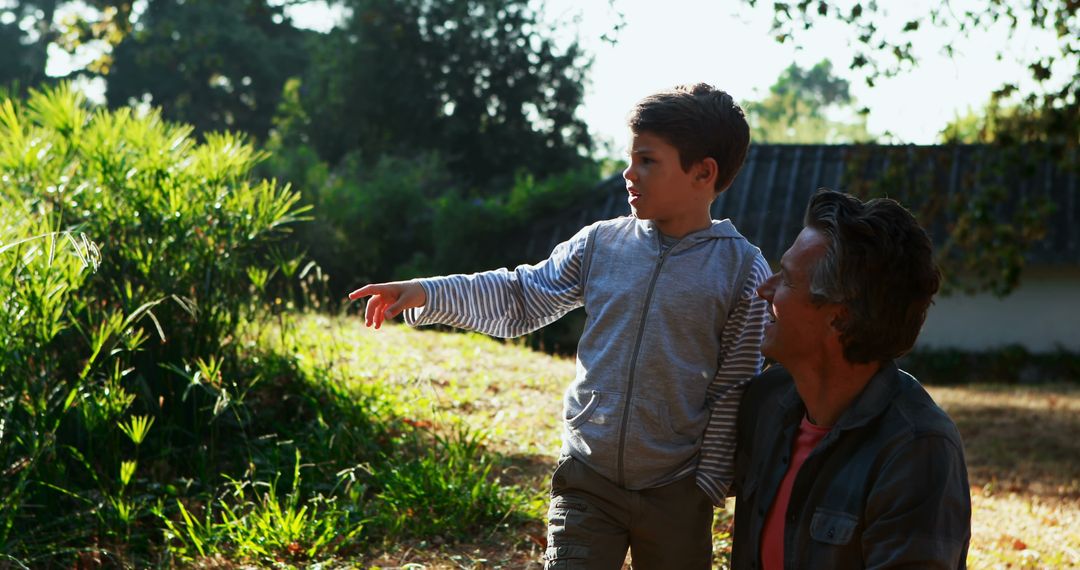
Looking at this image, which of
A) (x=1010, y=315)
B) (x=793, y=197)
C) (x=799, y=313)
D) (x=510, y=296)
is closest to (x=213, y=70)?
(x=793, y=197)

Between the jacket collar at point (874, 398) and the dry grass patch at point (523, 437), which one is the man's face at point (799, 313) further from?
the dry grass patch at point (523, 437)

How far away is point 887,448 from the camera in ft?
7.63

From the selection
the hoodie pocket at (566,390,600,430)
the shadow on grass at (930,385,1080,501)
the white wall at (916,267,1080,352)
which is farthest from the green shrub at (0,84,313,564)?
the white wall at (916,267,1080,352)

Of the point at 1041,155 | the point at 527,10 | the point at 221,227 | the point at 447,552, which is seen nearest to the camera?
the point at 447,552

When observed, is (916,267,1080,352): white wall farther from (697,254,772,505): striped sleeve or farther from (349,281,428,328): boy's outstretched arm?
(349,281,428,328): boy's outstretched arm

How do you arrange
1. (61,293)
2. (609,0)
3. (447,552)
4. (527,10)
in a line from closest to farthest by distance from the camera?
(447,552) → (61,293) → (609,0) → (527,10)

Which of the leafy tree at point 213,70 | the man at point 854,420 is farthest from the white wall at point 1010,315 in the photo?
the leafy tree at point 213,70

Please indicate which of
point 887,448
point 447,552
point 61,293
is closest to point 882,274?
point 887,448

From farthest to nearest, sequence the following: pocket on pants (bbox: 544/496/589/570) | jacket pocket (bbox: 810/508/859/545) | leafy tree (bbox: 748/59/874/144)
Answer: leafy tree (bbox: 748/59/874/144)
pocket on pants (bbox: 544/496/589/570)
jacket pocket (bbox: 810/508/859/545)

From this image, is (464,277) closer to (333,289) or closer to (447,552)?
(447,552)

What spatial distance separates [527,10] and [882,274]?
2416cm

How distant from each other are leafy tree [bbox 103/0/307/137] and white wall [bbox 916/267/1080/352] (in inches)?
847

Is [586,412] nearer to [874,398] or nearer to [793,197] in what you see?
[874,398]

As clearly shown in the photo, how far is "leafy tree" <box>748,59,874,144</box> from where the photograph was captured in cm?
5731
